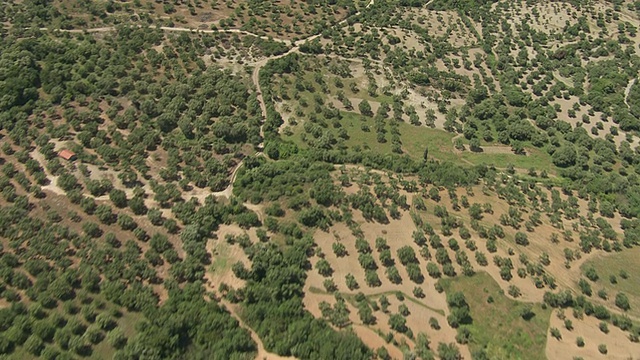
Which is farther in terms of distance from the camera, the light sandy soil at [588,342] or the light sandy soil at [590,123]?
the light sandy soil at [590,123]

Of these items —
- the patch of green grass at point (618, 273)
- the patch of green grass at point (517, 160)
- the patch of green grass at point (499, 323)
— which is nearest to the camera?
the patch of green grass at point (499, 323)

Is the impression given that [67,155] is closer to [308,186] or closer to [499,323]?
[308,186]

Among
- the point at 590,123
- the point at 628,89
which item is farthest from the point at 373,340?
the point at 628,89

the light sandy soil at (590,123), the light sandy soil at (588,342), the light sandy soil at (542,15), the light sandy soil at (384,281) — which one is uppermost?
the light sandy soil at (542,15)

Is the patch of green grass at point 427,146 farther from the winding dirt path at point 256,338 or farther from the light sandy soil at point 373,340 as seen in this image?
the light sandy soil at point 373,340

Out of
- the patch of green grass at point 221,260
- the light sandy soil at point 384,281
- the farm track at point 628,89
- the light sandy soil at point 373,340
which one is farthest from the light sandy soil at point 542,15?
the patch of green grass at point 221,260

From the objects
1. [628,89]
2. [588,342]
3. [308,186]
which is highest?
[628,89]
